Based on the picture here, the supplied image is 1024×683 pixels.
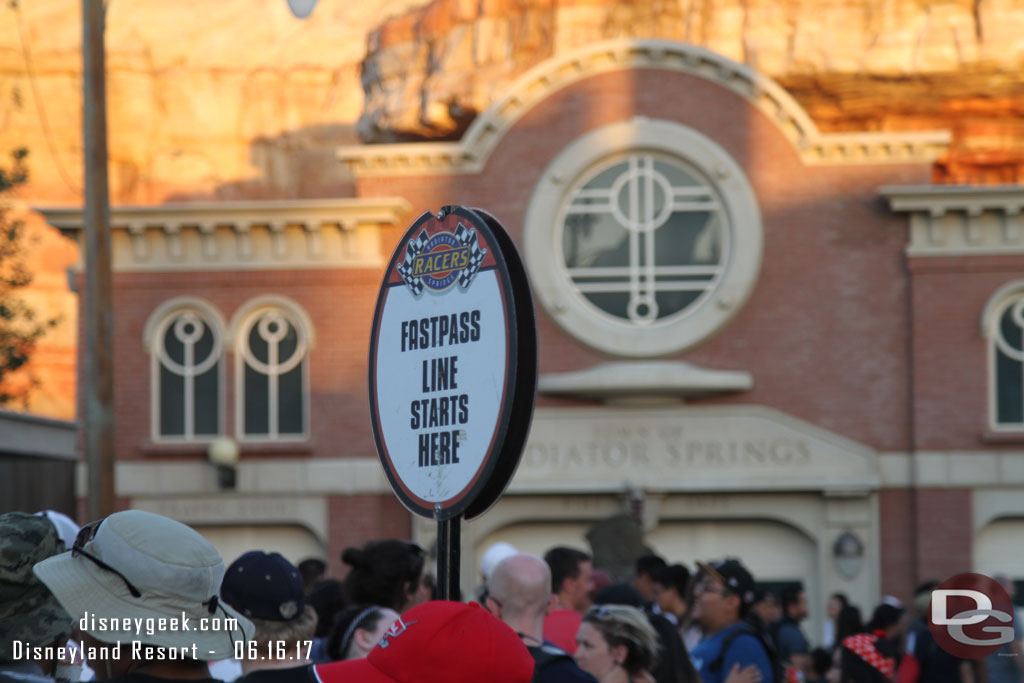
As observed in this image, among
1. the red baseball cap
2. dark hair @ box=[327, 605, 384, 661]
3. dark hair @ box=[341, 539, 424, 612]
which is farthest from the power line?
the red baseball cap

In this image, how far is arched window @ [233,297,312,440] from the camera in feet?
79.0

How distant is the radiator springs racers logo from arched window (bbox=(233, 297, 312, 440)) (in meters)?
19.6

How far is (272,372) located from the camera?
2408cm

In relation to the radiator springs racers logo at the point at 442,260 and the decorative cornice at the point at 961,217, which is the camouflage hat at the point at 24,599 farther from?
the decorative cornice at the point at 961,217

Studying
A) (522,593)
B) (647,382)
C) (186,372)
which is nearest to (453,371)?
(522,593)

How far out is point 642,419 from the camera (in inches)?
925

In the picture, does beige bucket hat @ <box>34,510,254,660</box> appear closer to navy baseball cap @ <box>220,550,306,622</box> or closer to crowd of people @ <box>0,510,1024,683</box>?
crowd of people @ <box>0,510,1024,683</box>

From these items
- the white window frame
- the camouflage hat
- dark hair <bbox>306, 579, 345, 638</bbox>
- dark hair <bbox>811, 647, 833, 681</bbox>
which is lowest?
dark hair <bbox>811, 647, 833, 681</bbox>

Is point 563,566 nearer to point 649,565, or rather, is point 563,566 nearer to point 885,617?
point 649,565

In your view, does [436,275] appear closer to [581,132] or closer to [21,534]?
[21,534]

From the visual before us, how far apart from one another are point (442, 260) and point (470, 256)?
0.44 feet

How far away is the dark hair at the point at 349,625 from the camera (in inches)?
255

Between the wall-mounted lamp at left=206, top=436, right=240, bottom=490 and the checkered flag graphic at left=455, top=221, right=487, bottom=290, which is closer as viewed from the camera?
the checkered flag graphic at left=455, top=221, right=487, bottom=290

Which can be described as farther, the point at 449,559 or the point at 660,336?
the point at 660,336
